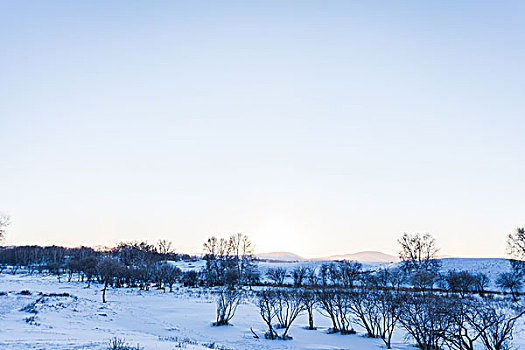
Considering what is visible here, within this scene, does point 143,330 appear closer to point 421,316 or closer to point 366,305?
point 366,305

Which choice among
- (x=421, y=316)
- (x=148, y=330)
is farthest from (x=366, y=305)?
(x=148, y=330)

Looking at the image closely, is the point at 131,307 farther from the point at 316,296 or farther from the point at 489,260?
the point at 489,260

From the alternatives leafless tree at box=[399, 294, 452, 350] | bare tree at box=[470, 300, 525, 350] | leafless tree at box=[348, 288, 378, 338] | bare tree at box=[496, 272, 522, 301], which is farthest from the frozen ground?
bare tree at box=[496, 272, 522, 301]

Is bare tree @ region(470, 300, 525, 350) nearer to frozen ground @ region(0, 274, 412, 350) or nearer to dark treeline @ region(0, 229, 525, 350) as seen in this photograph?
dark treeline @ region(0, 229, 525, 350)

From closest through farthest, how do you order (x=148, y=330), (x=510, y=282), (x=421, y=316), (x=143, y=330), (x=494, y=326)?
(x=421, y=316), (x=494, y=326), (x=143, y=330), (x=148, y=330), (x=510, y=282)

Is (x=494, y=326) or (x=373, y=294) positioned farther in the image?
(x=373, y=294)

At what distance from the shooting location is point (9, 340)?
1421 centimetres

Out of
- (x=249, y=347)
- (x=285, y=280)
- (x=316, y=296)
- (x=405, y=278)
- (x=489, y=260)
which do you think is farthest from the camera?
(x=285, y=280)

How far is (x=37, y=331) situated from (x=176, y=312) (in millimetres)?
18391

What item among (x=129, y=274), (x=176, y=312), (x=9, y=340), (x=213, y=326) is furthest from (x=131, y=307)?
(x=129, y=274)

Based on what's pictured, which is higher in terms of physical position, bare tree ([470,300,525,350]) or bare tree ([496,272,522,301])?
bare tree ([470,300,525,350])

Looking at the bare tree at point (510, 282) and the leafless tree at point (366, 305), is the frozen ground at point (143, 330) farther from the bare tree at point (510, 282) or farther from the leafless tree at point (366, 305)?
the bare tree at point (510, 282)

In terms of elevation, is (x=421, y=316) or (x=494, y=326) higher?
(x=421, y=316)

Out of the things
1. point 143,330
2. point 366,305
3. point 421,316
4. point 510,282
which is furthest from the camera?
point 510,282
